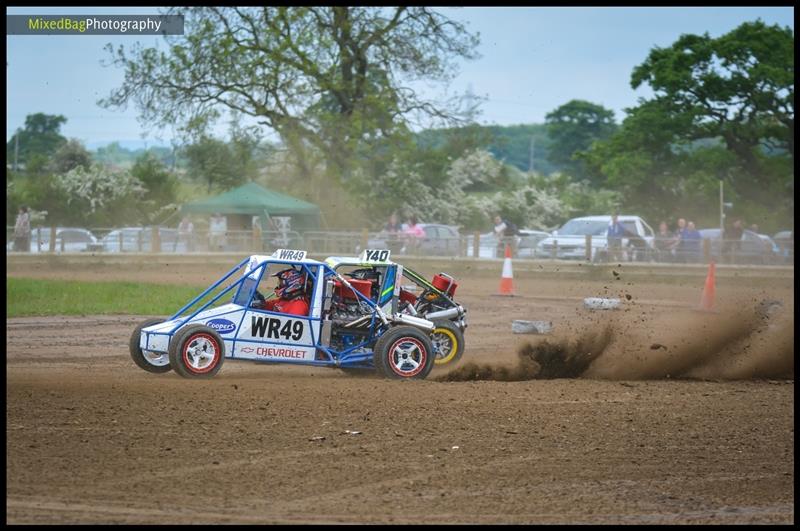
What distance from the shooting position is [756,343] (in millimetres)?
14312

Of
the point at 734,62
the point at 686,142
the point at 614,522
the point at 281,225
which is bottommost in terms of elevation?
the point at 614,522

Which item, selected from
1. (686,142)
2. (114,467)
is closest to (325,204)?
(686,142)

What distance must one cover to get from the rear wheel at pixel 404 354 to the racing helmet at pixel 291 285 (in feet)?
3.51

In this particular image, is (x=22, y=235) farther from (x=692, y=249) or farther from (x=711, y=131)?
(x=711, y=131)

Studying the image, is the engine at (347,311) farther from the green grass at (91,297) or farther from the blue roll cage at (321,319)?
the green grass at (91,297)

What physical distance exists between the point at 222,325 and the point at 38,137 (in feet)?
154

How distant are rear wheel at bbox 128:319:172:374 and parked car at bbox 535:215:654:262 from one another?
17576 millimetres

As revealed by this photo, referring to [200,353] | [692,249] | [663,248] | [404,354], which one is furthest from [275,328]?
[692,249]

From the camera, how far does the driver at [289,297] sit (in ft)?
39.5

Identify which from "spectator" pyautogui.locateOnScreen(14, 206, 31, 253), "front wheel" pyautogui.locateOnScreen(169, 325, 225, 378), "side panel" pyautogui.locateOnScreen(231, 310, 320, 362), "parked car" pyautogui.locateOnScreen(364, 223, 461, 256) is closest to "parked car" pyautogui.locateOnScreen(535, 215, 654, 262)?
"parked car" pyautogui.locateOnScreen(364, 223, 461, 256)

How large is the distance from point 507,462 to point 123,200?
115 feet

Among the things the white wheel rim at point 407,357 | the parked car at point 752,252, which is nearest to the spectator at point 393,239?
the parked car at point 752,252

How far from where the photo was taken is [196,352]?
11.6 meters

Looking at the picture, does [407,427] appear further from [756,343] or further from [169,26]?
[169,26]
